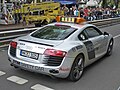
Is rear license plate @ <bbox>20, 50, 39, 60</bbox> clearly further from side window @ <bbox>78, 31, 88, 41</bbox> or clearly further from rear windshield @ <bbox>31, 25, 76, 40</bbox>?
side window @ <bbox>78, 31, 88, 41</bbox>

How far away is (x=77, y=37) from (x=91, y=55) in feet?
2.70

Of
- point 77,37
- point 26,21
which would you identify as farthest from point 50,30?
point 26,21

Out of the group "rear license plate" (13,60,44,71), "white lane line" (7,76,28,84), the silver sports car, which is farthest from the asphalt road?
"rear license plate" (13,60,44,71)

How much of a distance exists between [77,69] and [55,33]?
3.64ft

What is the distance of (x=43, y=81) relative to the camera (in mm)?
5766

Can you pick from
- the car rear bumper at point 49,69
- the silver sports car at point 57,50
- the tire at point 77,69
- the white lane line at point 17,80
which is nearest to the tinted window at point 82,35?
the silver sports car at point 57,50

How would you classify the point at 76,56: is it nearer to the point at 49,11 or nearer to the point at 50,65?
the point at 50,65

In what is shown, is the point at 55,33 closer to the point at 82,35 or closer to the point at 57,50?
the point at 82,35

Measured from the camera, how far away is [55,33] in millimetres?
6328

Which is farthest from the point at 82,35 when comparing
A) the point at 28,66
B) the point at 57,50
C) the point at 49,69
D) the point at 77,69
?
the point at 28,66

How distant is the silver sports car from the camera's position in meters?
5.38

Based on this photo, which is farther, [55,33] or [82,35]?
[82,35]

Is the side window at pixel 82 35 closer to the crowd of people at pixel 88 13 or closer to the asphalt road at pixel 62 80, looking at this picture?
the asphalt road at pixel 62 80

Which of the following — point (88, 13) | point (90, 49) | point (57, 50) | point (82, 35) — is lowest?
point (88, 13)
